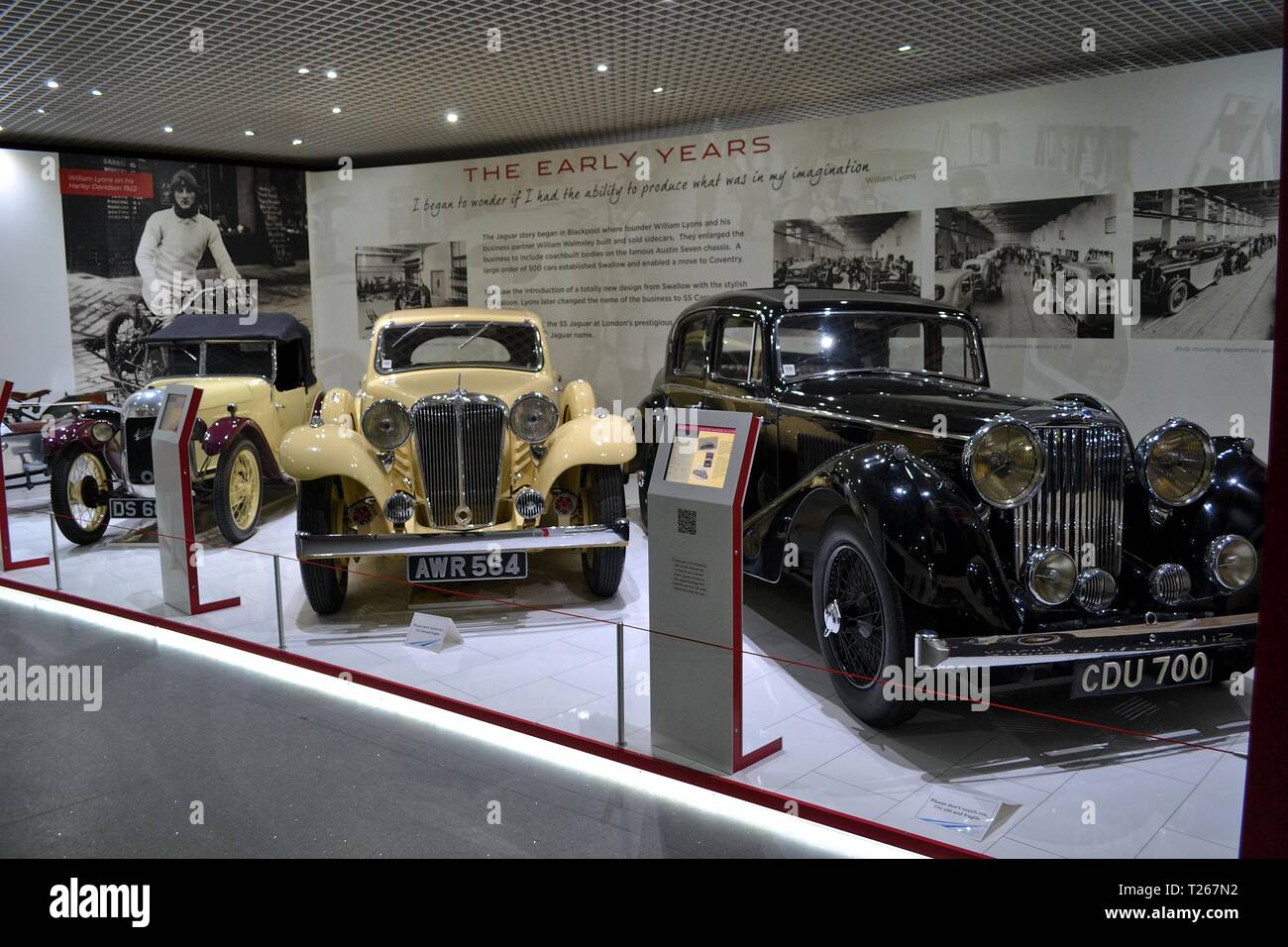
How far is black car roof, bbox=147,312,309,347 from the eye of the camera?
7.02 metres

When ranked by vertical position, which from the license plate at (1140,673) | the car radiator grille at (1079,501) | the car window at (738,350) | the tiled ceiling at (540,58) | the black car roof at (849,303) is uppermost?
the tiled ceiling at (540,58)

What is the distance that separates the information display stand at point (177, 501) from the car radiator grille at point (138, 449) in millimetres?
1262

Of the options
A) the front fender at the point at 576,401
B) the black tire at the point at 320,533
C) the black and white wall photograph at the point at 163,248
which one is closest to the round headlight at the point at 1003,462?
the front fender at the point at 576,401

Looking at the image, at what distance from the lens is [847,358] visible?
4.83 meters

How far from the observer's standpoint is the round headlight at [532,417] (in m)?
4.92

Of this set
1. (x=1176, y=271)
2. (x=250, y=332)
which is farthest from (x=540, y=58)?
(x=1176, y=271)

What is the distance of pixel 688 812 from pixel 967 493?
155cm

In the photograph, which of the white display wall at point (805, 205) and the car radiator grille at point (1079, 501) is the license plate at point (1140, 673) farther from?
the white display wall at point (805, 205)

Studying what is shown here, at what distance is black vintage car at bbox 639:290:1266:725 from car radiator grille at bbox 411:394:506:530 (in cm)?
150

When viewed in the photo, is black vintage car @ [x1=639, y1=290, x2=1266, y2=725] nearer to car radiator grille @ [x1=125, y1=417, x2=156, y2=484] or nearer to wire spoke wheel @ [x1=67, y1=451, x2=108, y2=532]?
→ car radiator grille @ [x1=125, y1=417, x2=156, y2=484]

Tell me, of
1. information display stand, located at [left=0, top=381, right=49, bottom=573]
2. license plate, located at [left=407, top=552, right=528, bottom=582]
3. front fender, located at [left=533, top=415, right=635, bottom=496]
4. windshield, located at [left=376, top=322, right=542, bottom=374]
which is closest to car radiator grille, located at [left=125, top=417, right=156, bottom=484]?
information display stand, located at [left=0, top=381, right=49, bottom=573]

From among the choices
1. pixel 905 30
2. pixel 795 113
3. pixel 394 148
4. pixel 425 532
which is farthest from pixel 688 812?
pixel 394 148
